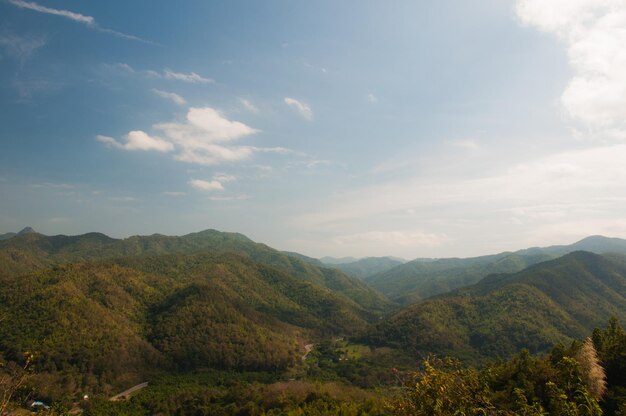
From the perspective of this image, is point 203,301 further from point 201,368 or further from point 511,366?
point 511,366

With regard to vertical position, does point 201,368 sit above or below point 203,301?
below

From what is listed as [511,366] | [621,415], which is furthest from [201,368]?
[621,415]

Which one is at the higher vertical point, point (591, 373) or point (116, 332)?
point (591, 373)

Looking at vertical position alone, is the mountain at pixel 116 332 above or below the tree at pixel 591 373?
below

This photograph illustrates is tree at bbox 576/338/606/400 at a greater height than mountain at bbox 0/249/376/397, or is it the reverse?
tree at bbox 576/338/606/400

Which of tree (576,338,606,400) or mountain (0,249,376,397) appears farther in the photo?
mountain (0,249,376,397)

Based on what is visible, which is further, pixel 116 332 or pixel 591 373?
pixel 116 332

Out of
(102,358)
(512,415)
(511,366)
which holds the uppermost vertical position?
(512,415)

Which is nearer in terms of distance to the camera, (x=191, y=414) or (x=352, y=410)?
(x=352, y=410)

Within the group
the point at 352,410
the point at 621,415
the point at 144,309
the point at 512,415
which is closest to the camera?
the point at 512,415

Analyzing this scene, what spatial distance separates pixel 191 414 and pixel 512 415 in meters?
112

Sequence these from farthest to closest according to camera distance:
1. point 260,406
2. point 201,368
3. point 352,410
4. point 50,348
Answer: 1. point 201,368
2. point 50,348
3. point 260,406
4. point 352,410

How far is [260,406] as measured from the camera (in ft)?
324

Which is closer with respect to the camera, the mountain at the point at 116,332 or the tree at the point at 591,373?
the tree at the point at 591,373
